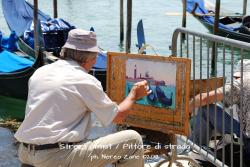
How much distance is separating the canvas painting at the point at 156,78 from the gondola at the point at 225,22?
10.6 meters

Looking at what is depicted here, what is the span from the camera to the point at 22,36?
38.7 feet

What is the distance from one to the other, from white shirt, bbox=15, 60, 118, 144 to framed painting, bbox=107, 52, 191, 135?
478 millimetres

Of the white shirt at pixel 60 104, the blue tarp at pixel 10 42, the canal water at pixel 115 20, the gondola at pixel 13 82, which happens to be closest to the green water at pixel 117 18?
the canal water at pixel 115 20

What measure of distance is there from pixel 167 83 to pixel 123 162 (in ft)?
1.87

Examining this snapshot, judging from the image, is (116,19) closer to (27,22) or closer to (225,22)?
(225,22)

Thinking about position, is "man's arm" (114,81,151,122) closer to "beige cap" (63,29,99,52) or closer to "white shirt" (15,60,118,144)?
"white shirt" (15,60,118,144)

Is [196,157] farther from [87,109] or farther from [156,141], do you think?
[87,109]

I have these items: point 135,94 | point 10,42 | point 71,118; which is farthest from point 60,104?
point 10,42

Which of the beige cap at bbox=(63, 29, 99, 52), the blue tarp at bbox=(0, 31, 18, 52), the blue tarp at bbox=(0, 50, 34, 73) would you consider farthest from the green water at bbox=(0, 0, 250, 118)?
the beige cap at bbox=(63, 29, 99, 52)

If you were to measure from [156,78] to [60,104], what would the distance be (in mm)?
722

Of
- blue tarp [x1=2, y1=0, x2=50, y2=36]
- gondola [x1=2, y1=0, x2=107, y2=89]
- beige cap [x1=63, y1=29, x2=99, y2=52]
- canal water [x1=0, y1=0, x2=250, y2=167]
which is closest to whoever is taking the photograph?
beige cap [x1=63, y1=29, x2=99, y2=52]

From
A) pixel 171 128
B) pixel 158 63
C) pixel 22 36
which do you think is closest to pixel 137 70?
pixel 158 63

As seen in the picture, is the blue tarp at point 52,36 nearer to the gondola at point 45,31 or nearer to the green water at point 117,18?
the gondola at point 45,31

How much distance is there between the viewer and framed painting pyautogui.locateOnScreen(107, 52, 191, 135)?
10.6ft
